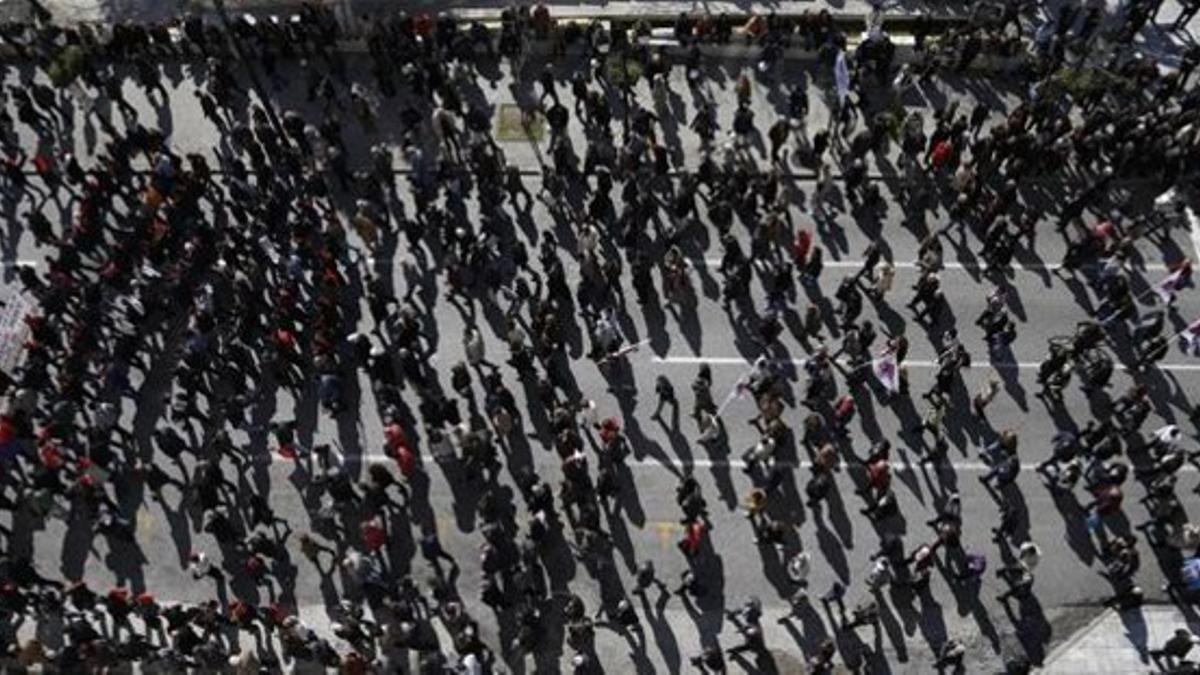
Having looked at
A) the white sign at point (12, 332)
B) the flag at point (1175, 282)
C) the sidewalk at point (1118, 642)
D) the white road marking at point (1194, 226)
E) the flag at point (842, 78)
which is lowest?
the sidewalk at point (1118, 642)

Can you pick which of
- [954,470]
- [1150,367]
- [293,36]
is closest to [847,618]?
[954,470]

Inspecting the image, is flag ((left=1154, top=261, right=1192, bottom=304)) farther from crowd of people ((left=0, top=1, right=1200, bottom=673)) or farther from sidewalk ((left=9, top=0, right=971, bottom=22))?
sidewalk ((left=9, top=0, right=971, bottom=22))

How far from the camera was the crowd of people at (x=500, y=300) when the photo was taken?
2247 cm

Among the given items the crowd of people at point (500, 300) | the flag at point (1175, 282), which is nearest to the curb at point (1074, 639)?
the crowd of people at point (500, 300)

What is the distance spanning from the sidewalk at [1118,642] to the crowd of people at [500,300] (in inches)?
19.9

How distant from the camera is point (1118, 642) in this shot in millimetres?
22391

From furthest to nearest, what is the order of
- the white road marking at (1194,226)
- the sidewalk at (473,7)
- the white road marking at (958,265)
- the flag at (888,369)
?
the sidewalk at (473,7)
the white road marking at (1194,226)
the white road marking at (958,265)
the flag at (888,369)

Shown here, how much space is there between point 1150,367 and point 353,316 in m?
17.8

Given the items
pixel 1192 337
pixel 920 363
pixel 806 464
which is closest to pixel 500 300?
pixel 806 464

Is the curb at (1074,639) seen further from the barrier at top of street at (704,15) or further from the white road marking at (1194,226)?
the barrier at top of street at (704,15)

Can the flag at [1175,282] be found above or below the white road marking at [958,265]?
below

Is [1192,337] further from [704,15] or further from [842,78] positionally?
[704,15]

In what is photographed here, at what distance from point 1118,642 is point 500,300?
14623 millimetres

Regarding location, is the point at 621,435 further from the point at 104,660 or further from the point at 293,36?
the point at 293,36
